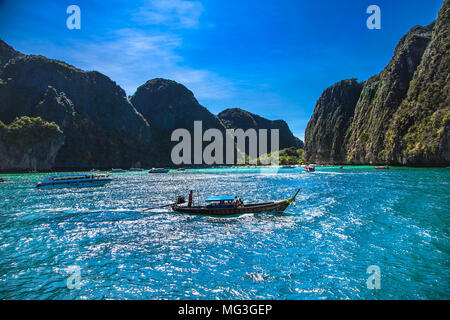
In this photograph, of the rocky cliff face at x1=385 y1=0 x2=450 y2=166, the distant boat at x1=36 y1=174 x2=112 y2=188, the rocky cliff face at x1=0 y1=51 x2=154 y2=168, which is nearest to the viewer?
the distant boat at x1=36 y1=174 x2=112 y2=188

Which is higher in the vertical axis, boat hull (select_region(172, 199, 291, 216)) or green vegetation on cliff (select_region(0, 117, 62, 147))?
green vegetation on cliff (select_region(0, 117, 62, 147))

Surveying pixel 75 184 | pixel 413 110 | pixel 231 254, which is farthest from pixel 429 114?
pixel 75 184

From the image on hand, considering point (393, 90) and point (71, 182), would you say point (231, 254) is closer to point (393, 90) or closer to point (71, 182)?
point (71, 182)

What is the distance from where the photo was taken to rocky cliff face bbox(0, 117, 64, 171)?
13088cm

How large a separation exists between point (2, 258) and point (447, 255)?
118 feet

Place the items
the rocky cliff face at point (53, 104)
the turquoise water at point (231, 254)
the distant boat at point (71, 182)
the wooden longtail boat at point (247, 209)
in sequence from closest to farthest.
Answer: the turquoise water at point (231, 254)
the wooden longtail boat at point (247, 209)
the distant boat at point (71, 182)
the rocky cliff face at point (53, 104)

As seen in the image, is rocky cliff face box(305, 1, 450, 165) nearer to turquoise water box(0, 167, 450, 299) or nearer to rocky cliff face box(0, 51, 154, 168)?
turquoise water box(0, 167, 450, 299)

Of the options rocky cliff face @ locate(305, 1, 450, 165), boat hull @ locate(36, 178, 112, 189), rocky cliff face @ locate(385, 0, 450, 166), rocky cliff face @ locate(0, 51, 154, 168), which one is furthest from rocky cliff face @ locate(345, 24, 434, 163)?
rocky cliff face @ locate(0, 51, 154, 168)

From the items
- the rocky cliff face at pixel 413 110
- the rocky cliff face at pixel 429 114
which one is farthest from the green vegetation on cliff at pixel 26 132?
the rocky cliff face at pixel 413 110

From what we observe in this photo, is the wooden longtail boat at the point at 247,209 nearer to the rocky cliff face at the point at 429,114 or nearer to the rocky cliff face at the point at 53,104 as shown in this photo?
the rocky cliff face at the point at 429,114

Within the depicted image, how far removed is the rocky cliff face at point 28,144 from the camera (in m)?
131
